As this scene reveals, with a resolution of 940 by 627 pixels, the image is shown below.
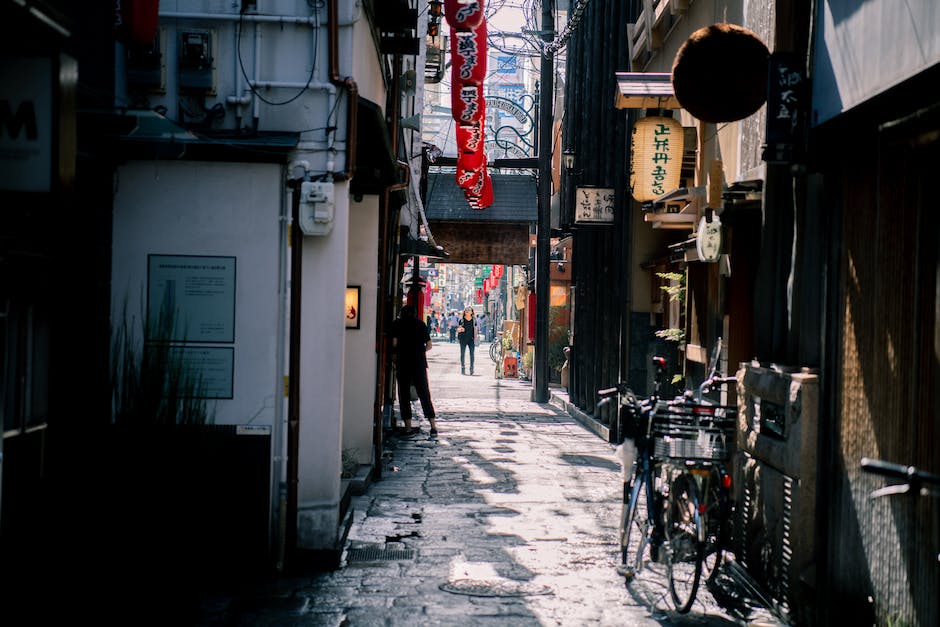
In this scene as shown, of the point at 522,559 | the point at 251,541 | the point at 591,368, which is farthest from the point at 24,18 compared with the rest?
the point at 591,368

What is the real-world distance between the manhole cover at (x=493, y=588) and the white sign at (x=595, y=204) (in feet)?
40.5

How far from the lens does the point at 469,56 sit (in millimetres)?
19531

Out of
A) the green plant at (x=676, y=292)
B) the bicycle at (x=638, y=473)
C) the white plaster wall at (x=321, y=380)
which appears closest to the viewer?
the bicycle at (x=638, y=473)

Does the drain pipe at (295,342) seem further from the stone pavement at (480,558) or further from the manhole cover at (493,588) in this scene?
the manhole cover at (493,588)

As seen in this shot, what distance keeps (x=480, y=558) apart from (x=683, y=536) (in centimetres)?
201

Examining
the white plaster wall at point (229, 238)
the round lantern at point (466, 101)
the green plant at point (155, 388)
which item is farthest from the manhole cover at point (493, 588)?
the round lantern at point (466, 101)

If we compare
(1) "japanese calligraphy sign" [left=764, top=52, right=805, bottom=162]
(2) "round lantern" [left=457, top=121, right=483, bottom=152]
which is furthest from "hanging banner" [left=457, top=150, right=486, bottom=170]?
(1) "japanese calligraphy sign" [left=764, top=52, right=805, bottom=162]

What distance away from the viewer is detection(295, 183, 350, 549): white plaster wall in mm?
8461

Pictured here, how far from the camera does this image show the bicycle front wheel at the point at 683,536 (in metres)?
7.30

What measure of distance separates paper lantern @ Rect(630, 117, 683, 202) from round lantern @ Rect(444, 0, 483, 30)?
14.7 feet

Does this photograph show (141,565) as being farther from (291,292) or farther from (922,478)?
(922,478)

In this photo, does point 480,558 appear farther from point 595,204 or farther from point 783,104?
point 595,204

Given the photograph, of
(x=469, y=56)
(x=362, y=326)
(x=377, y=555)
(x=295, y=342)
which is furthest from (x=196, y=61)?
(x=469, y=56)

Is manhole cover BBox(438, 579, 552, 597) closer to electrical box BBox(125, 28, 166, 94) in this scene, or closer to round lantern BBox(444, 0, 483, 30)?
electrical box BBox(125, 28, 166, 94)
